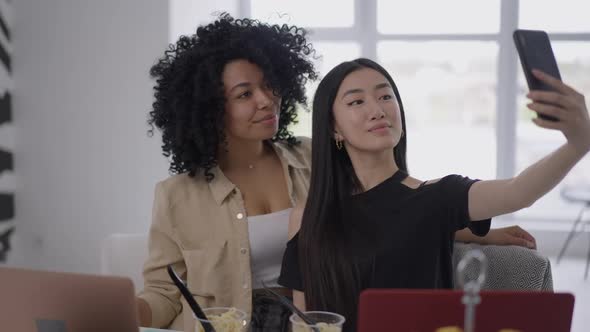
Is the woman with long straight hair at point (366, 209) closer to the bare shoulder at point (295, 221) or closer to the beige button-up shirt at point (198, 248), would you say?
the bare shoulder at point (295, 221)

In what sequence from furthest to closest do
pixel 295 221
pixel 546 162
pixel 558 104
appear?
pixel 295 221
pixel 546 162
pixel 558 104

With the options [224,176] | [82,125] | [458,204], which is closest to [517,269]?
[458,204]

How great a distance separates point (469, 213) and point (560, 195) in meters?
4.96

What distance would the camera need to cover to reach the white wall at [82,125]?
4656 millimetres

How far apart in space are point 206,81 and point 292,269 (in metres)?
0.73

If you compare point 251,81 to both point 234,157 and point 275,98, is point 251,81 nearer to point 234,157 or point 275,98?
point 275,98

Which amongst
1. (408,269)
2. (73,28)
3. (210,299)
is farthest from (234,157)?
(73,28)

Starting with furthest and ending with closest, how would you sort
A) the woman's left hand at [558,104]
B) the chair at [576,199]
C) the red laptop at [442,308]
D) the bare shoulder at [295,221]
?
1. the chair at [576,199]
2. the bare shoulder at [295,221]
3. the woman's left hand at [558,104]
4. the red laptop at [442,308]

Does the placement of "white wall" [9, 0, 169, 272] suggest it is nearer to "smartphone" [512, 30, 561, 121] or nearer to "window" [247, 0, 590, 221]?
"window" [247, 0, 590, 221]

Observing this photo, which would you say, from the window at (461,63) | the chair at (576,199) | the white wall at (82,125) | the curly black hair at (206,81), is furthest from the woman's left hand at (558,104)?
the window at (461,63)

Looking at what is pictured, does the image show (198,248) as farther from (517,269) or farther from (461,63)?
(461,63)

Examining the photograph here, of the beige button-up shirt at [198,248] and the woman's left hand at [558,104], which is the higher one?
the woman's left hand at [558,104]

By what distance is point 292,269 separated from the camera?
1.85 metres

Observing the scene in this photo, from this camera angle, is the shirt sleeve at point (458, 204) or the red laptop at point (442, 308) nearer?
the red laptop at point (442, 308)
